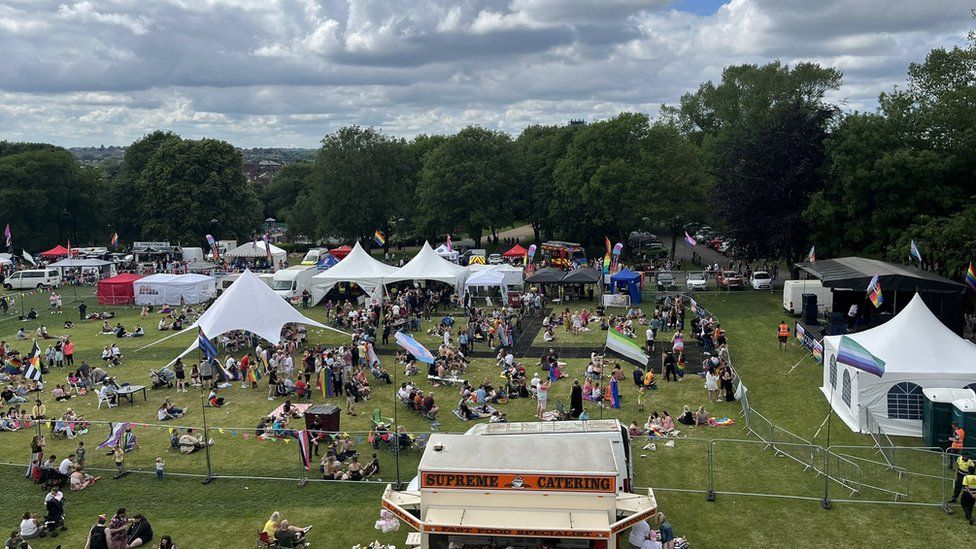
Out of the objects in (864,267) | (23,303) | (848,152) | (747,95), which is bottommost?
(23,303)

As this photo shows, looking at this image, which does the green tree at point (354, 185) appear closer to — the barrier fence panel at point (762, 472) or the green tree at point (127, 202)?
the green tree at point (127, 202)

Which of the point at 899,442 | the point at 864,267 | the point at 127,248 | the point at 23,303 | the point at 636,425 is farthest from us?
the point at 127,248

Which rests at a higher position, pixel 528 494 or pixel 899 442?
pixel 528 494

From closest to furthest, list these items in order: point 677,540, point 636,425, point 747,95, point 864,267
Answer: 1. point 677,540
2. point 636,425
3. point 864,267
4. point 747,95

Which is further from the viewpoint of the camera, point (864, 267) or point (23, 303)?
point (23, 303)

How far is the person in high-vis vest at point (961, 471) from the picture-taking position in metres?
14.5

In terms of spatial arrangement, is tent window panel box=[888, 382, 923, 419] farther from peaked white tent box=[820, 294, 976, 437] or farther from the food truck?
the food truck

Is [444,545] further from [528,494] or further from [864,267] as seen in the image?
[864,267]

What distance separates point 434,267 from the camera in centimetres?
3912

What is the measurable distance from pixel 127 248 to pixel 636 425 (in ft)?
187

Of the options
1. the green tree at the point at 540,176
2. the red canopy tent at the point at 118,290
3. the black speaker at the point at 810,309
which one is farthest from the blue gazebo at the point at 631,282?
the red canopy tent at the point at 118,290

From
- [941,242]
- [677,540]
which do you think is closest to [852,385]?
[677,540]

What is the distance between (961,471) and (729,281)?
27.6 m

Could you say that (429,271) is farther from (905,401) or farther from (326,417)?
(905,401)
